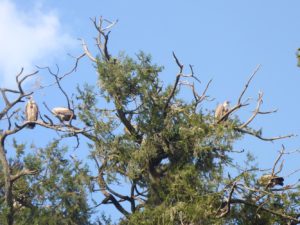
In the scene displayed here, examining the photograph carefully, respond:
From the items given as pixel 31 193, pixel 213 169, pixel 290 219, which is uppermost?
pixel 31 193

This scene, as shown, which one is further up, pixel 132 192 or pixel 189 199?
pixel 132 192

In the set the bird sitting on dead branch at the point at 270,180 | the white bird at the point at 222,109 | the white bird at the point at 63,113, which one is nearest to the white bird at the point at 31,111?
the white bird at the point at 63,113

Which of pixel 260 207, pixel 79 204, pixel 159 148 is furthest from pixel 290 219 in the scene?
pixel 79 204

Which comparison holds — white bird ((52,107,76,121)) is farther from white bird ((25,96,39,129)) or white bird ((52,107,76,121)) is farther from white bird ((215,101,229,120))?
white bird ((215,101,229,120))

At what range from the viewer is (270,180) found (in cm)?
1577

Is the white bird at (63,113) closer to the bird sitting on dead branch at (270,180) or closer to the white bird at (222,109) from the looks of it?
the white bird at (222,109)

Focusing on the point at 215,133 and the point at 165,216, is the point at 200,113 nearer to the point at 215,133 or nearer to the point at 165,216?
the point at 215,133

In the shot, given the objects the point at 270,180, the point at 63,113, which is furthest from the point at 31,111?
the point at 270,180

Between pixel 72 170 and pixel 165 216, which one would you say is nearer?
pixel 165 216

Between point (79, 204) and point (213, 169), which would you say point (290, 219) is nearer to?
point (213, 169)

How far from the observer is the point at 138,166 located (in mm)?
16812

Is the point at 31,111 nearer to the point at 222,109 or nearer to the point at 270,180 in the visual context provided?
the point at 222,109

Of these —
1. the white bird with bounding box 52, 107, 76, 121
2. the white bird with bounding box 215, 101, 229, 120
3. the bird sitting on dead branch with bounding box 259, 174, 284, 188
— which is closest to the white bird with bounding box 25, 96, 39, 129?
the white bird with bounding box 52, 107, 76, 121

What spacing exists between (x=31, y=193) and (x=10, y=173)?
0.80m
